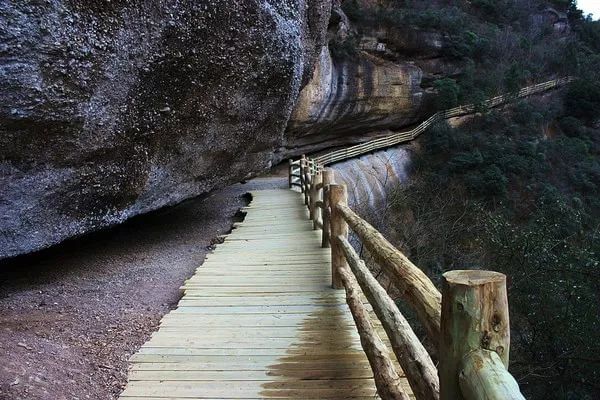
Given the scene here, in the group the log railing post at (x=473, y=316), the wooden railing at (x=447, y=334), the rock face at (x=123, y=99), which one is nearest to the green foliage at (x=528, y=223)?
the rock face at (x=123, y=99)

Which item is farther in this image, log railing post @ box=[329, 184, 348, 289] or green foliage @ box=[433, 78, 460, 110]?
green foliage @ box=[433, 78, 460, 110]

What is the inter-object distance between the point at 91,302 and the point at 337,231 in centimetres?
252

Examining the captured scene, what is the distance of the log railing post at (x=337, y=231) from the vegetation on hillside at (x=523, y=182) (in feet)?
19.0

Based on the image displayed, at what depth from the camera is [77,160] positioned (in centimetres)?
549

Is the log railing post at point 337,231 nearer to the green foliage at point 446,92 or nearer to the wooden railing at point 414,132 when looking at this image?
the wooden railing at point 414,132

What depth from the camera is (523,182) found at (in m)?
23.0

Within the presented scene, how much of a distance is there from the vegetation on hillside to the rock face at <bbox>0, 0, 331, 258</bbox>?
6.83m

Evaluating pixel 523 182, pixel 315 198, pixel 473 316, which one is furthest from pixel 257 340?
pixel 523 182

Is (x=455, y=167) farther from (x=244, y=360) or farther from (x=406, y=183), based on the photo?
(x=244, y=360)

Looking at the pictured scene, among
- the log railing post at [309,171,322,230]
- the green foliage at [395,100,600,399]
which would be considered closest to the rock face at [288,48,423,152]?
the green foliage at [395,100,600,399]

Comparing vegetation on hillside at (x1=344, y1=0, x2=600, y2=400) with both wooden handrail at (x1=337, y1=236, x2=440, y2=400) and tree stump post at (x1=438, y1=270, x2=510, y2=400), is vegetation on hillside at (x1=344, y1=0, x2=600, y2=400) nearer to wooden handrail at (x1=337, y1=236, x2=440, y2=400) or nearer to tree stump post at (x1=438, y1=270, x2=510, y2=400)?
wooden handrail at (x1=337, y1=236, x2=440, y2=400)

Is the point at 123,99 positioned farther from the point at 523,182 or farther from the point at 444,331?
the point at 523,182

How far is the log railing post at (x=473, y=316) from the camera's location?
1.46 metres

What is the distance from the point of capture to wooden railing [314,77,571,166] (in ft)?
69.4
